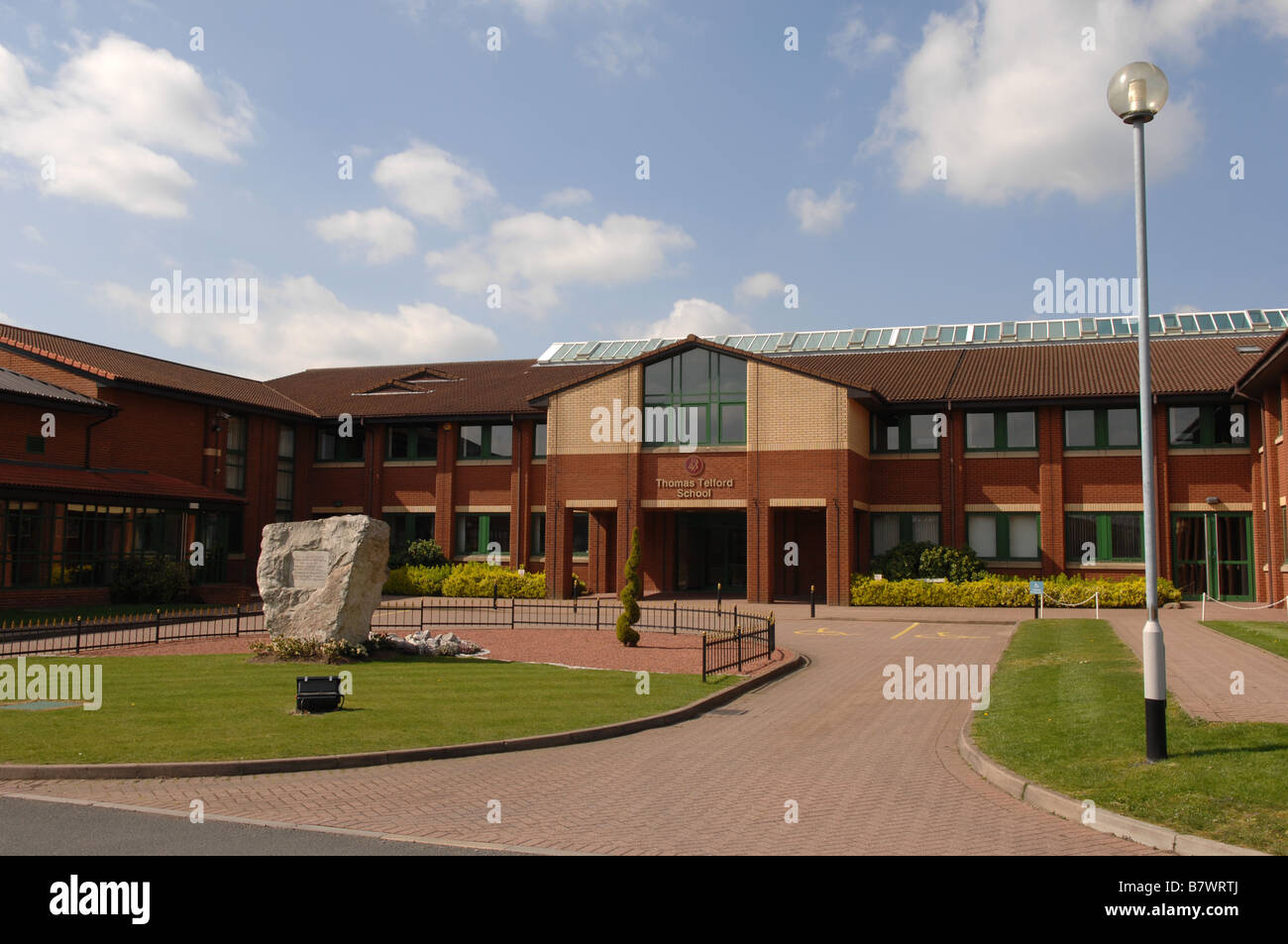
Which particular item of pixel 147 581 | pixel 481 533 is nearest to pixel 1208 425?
pixel 481 533

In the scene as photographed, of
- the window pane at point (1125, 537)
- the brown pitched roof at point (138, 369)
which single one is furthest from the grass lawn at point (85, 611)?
the window pane at point (1125, 537)

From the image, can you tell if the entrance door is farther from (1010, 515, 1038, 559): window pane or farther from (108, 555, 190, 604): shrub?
(108, 555, 190, 604): shrub

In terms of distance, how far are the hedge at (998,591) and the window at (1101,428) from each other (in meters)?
4.74

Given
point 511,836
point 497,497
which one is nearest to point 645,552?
point 497,497

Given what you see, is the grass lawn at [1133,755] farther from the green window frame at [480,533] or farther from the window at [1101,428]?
the green window frame at [480,533]

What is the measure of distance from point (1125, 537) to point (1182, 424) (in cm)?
428

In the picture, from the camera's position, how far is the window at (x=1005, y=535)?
117 feet

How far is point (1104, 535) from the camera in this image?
3484 centimetres

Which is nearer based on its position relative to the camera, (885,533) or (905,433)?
(905,433)

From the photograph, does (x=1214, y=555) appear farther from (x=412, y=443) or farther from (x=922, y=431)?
(x=412, y=443)

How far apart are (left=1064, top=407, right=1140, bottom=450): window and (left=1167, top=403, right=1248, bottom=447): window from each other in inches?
47.2

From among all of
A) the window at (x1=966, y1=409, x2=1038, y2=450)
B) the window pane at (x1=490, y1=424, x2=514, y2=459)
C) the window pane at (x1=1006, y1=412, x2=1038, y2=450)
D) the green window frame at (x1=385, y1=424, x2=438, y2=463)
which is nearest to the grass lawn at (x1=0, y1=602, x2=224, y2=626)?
the green window frame at (x1=385, y1=424, x2=438, y2=463)

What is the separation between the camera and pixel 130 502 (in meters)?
31.9
